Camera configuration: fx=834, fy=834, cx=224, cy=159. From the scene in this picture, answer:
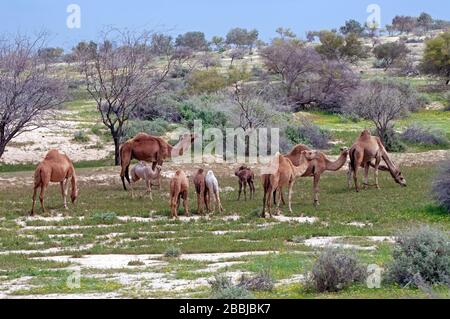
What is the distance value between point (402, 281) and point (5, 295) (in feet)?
18.5

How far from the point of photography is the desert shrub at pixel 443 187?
21000mm

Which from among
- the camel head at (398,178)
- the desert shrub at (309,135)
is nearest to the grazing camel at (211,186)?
the camel head at (398,178)

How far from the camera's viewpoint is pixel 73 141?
3875cm

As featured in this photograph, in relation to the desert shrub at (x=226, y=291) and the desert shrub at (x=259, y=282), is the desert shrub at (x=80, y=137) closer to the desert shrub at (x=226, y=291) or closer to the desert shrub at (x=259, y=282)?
the desert shrub at (x=259, y=282)

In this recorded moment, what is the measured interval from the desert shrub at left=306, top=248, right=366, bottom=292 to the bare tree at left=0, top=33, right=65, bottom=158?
2042 centimetres

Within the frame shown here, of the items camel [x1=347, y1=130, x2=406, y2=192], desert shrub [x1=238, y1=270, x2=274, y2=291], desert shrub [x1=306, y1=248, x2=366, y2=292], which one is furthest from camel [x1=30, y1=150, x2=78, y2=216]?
desert shrub [x1=306, y1=248, x2=366, y2=292]

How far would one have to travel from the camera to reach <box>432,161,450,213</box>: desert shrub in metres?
21.0

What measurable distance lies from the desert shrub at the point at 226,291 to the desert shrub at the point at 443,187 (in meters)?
11.3

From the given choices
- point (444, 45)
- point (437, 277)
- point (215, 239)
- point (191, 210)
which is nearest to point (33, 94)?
point (191, 210)

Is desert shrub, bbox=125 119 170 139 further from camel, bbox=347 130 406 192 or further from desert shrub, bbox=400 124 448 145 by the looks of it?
camel, bbox=347 130 406 192

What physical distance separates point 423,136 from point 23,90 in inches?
763

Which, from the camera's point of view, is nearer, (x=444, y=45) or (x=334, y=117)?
(x=334, y=117)
